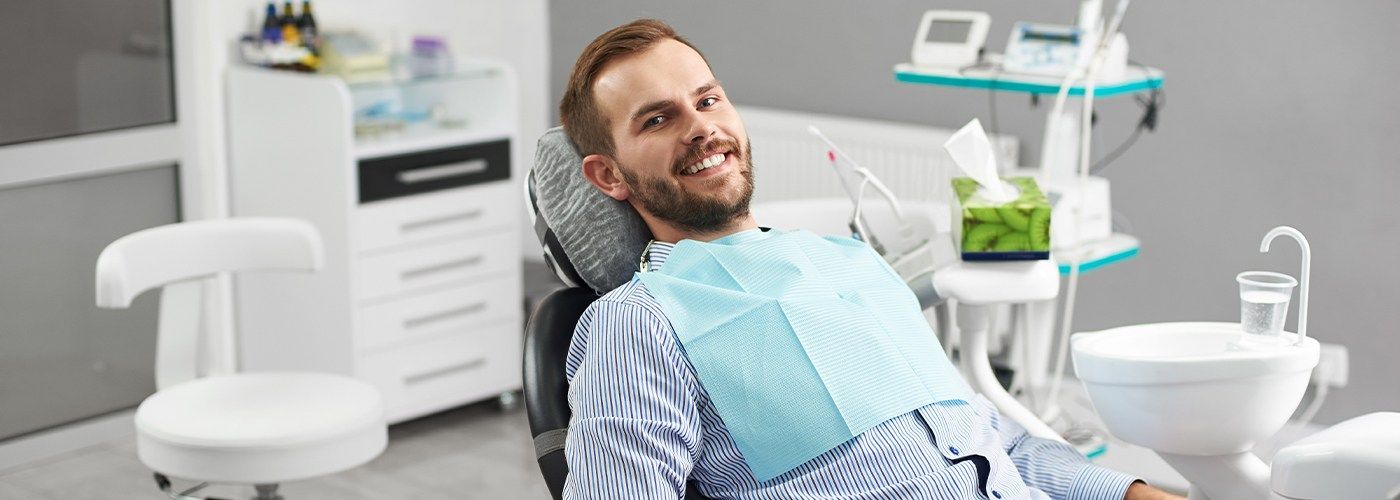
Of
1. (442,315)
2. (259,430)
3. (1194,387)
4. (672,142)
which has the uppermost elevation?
(672,142)

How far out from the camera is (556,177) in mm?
1786

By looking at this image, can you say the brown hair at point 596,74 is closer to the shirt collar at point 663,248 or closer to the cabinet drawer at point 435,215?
the shirt collar at point 663,248

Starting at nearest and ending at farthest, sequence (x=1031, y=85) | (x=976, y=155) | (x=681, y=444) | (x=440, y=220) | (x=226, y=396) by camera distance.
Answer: (x=681, y=444) < (x=976, y=155) < (x=226, y=396) < (x=1031, y=85) < (x=440, y=220)

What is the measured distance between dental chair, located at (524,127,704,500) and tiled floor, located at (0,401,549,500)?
1460 mm

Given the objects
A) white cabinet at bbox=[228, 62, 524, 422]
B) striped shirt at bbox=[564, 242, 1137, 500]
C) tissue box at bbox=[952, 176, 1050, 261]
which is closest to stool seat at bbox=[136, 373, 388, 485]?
white cabinet at bbox=[228, 62, 524, 422]

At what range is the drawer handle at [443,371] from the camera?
11.7 feet

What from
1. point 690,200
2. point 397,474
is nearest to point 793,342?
point 690,200

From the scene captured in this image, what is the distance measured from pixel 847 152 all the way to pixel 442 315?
1.06 metres

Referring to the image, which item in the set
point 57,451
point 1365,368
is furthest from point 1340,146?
point 57,451

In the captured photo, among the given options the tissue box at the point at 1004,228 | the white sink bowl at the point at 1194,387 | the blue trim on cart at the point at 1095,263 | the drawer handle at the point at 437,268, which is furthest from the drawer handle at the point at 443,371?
the white sink bowl at the point at 1194,387

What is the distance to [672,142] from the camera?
69.0 inches

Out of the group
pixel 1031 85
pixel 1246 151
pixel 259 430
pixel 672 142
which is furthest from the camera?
pixel 1246 151

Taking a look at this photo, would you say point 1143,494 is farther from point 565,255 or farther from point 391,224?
point 391,224

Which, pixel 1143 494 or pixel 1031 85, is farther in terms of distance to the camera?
pixel 1031 85
